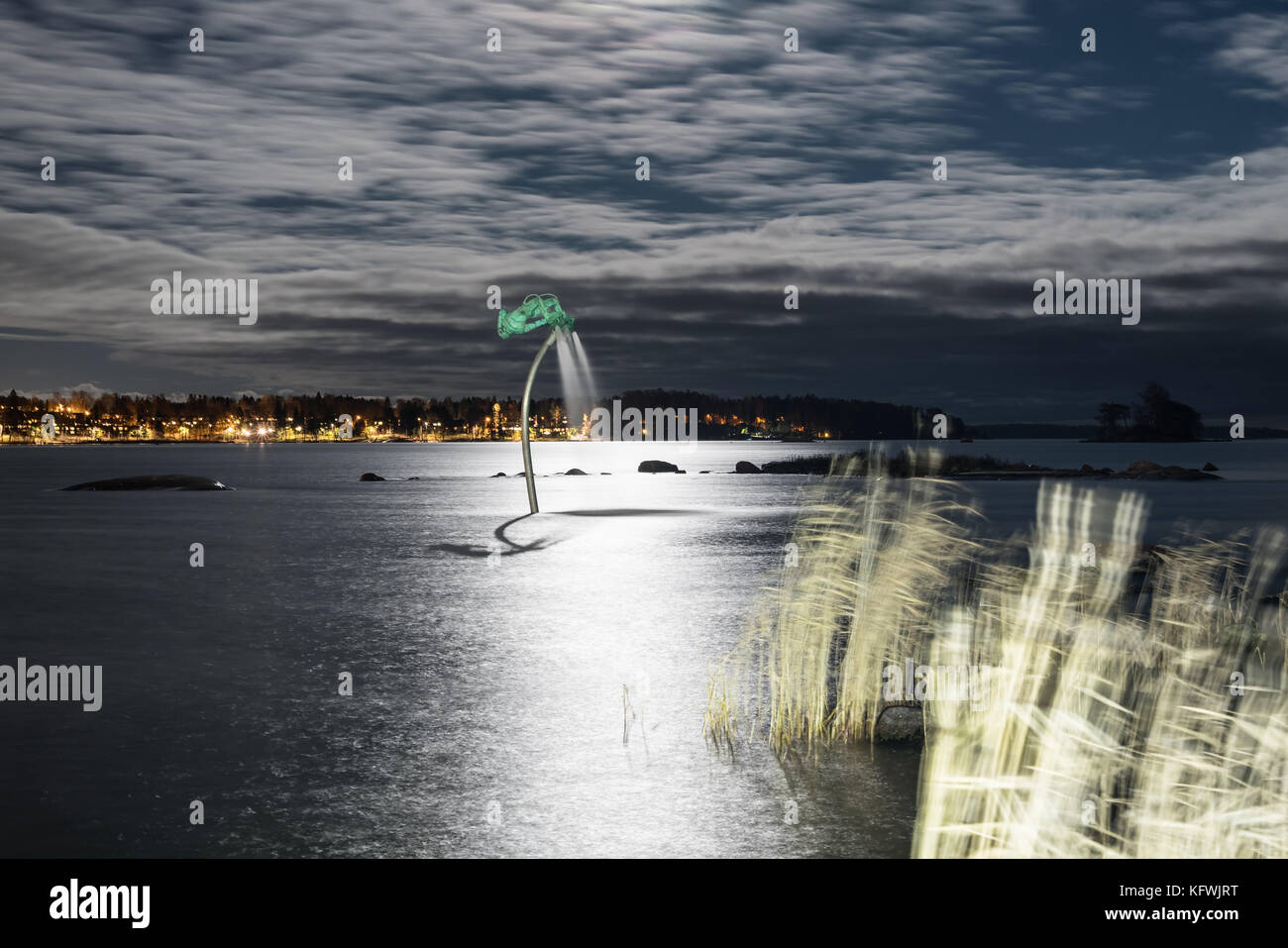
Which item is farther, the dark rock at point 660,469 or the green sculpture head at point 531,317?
the dark rock at point 660,469

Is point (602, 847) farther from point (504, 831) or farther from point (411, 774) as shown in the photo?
point (411, 774)

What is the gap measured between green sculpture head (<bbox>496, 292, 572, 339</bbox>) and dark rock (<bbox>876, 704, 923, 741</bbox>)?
91.4 feet

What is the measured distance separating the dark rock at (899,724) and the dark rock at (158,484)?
71.4m

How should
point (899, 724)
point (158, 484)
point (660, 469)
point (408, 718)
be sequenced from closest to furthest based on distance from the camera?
point (899, 724) → point (408, 718) → point (158, 484) → point (660, 469)

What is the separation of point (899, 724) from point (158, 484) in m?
74.5

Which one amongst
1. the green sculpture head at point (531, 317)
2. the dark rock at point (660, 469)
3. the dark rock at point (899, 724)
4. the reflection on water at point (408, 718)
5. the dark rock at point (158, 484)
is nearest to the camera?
the reflection on water at point (408, 718)

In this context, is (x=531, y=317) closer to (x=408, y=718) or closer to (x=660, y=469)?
(x=408, y=718)

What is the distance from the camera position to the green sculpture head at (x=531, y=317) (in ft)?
125

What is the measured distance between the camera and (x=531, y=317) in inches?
1513

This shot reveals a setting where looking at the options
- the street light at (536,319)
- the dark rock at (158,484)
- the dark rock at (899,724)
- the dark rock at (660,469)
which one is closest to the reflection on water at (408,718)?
the dark rock at (899,724)

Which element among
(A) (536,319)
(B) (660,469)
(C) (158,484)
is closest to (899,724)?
(A) (536,319)

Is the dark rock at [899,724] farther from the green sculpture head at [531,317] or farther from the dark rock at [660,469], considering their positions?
the dark rock at [660,469]
